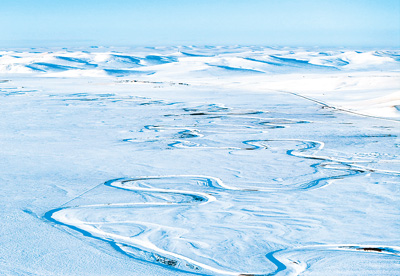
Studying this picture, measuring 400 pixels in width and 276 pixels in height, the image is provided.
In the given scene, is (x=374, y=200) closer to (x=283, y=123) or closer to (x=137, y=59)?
(x=283, y=123)

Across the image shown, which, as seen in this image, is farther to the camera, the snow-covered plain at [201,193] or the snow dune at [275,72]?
the snow dune at [275,72]

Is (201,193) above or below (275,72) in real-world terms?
above

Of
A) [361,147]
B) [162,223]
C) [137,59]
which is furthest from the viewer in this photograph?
[137,59]

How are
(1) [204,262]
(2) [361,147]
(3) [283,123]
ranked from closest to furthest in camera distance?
(1) [204,262]
(2) [361,147]
(3) [283,123]

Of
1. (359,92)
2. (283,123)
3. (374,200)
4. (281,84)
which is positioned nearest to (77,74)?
(281,84)

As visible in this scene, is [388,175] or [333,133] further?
[333,133]

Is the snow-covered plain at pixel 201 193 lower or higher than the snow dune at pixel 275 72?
higher

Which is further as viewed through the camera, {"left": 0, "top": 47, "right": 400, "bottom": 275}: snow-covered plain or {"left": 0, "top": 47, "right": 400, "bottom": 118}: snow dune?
{"left": 0, "top": 47, "right": 400, "bottom": 118}: snow dune

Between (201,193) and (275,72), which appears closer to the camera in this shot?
(201,193)
